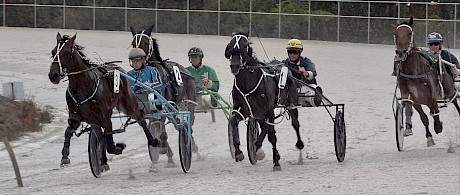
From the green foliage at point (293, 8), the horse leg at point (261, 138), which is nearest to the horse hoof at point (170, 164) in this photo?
the horse leg at point (261, 138)

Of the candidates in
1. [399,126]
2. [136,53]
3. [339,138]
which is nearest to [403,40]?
[399,126]

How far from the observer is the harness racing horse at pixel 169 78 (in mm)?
16172

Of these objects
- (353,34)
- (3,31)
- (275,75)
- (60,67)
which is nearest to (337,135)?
(275,75)

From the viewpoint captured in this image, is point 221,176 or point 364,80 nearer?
point 221,176

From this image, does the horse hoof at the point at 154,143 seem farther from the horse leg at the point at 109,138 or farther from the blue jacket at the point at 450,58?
the blue jacket at the point at 450,58

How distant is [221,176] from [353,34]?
3018 centimetres

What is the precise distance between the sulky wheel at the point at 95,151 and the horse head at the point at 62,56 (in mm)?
900

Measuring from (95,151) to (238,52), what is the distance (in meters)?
2.03

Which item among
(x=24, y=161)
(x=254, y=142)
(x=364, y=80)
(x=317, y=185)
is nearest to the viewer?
(x=317, y=185)

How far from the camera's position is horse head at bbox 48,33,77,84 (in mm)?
13752

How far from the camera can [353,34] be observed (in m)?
44.2

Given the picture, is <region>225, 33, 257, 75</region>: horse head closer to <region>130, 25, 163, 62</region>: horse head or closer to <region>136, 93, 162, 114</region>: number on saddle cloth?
<region>136, 93, 162, 114</region>: number on saddle cloth

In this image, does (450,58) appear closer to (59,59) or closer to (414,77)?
(414,77)

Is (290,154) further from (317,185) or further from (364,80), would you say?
(364,80)
